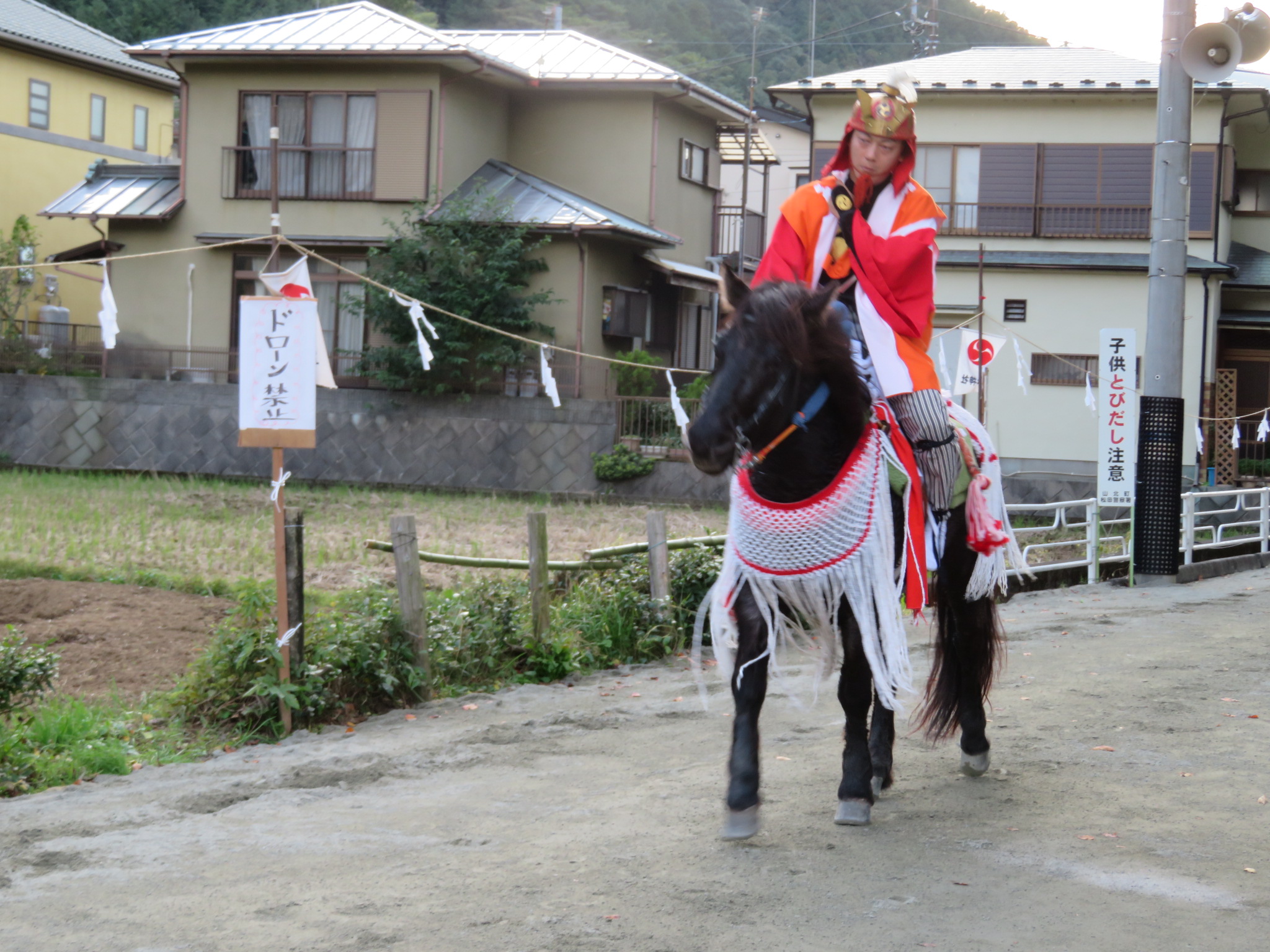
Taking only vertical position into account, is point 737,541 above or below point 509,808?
above

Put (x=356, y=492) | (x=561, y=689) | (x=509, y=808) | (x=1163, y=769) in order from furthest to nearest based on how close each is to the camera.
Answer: (x=356, y=492), (x=561, y=689), (x=1163, y=769), (x=509, y=808)

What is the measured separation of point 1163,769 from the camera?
559 cm

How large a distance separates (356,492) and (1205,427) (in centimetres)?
1653

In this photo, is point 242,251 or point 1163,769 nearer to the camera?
point 1163,769

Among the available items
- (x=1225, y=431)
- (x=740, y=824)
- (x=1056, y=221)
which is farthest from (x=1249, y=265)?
(x=740, y=824)

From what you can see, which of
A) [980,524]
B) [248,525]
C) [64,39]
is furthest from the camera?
[64,39]

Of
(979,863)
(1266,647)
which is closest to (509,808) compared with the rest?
(979,863)

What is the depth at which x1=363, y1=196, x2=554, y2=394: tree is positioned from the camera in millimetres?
22266

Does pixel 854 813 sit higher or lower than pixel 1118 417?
lower

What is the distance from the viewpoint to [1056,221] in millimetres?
24875

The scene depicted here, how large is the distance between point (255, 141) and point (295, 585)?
20.3 meters

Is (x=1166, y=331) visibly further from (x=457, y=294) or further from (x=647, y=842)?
(x=457, y=294)

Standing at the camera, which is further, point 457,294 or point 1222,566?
point 457,294

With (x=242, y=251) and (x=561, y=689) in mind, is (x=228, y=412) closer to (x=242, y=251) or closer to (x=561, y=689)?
(x=242, y=251)
